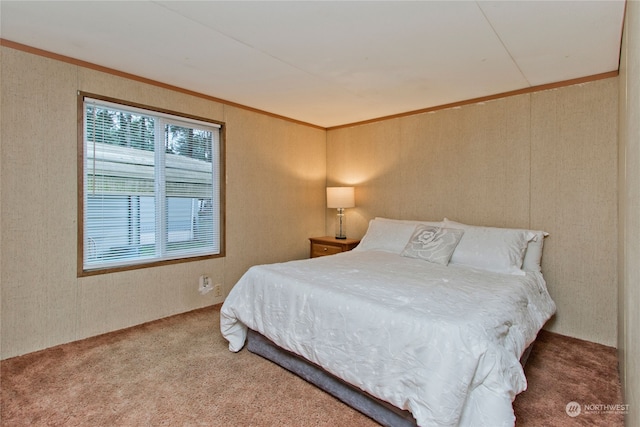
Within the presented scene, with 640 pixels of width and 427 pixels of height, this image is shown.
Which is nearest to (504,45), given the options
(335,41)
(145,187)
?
(335,41)

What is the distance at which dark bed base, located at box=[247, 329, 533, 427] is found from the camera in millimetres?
1664

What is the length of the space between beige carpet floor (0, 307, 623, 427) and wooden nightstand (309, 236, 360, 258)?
189cm

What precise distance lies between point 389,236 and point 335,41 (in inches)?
80.8

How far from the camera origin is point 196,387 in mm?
2061

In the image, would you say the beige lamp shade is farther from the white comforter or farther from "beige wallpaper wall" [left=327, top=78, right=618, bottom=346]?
the white comforter

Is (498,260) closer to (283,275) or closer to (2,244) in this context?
(283,275)

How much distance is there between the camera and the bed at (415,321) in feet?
4.60

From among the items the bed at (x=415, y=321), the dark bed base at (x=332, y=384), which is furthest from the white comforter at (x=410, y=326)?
the dark bed base at (x=332, y=384)

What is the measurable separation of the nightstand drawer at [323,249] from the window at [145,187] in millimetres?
1305

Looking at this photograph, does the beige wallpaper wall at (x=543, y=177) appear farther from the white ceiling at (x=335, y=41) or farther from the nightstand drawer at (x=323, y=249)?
the nightstand drawer at (x=323, y=249)

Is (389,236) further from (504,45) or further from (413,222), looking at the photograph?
(504,45)

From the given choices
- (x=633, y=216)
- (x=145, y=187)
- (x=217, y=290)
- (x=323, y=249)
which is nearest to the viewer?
(x=633, y=216)

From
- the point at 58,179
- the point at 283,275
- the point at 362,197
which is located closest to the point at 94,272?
the point at 58,179

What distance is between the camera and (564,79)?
281 centimetres
